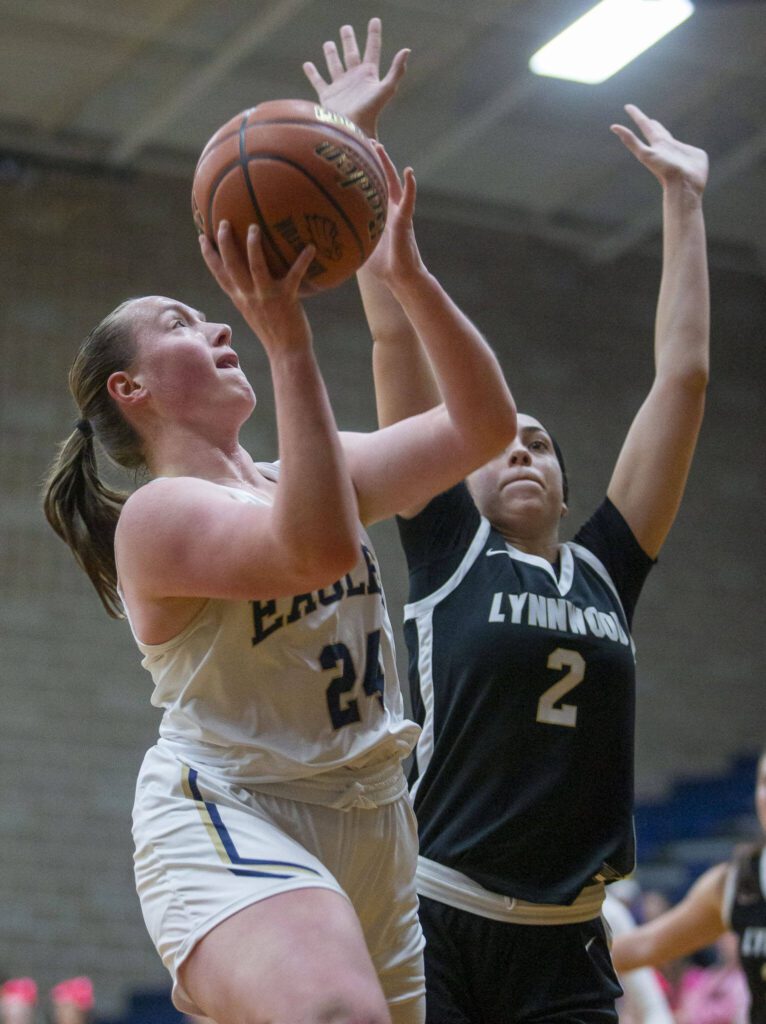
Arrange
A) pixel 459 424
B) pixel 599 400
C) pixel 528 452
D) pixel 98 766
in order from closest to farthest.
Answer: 1. pixel 459 424
2. pixel 528 452
3. pixel 98 766
4. pixel 599 400

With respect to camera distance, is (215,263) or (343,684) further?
(343,684)

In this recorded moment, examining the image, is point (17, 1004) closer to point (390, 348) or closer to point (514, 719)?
point (514, 719)

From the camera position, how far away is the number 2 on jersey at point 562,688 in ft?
9.91

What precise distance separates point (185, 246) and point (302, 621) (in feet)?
28.6

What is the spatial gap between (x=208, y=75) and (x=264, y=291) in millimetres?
7559

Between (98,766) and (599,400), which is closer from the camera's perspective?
(98,766)

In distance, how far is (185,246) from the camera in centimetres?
1085

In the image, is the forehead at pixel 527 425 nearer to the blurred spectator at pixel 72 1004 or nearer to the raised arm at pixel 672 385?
the raised arm at pixel 672 385

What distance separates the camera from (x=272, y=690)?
2492 mm

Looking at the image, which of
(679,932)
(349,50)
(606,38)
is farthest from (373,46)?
(606,38)

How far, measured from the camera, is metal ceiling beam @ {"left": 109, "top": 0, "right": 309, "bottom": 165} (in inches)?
340

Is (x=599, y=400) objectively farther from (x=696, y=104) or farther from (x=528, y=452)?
(x=528, y=452)

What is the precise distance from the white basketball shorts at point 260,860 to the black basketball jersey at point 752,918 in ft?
6.92

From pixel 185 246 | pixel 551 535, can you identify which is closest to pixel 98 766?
pixel 185 246
